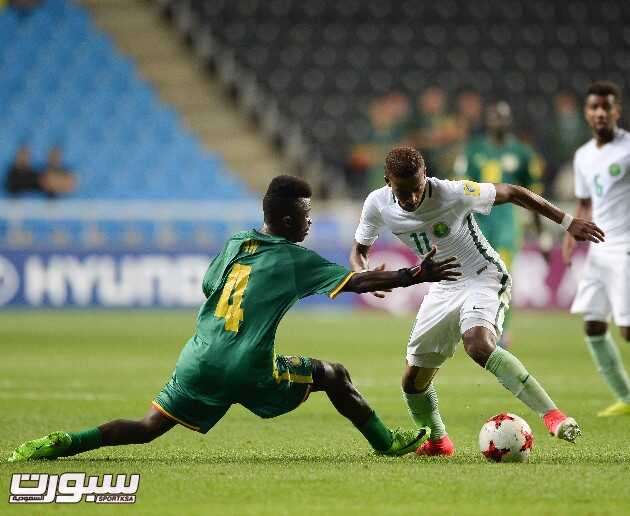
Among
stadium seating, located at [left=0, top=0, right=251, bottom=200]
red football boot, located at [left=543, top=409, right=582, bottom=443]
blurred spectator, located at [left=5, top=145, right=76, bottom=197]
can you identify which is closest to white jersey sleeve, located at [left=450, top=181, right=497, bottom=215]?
red football boot, located at [left=543, top=409, right=582, bottom=443]

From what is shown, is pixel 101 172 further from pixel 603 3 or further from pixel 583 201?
pixel 583 201

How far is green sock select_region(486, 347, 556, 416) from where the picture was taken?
21.1ft

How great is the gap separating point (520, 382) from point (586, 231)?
0.85m

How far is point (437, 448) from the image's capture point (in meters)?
6.88

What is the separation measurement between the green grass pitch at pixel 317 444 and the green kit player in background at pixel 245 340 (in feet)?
0.55

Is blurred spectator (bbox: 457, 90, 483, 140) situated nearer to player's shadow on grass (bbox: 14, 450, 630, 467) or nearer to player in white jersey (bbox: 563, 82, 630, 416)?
player in white jersey (bbox: 563, 82, 630, 416)

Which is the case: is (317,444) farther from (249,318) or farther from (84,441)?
(84,441)

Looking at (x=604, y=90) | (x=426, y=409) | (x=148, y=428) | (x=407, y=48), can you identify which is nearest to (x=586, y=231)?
(x=426, y=409)

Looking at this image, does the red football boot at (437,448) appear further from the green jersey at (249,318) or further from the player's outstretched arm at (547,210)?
the player's outstretched arm at (547,210)

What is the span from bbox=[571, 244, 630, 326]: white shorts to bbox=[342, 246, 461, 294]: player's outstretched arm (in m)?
3.40

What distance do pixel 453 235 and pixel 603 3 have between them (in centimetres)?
2088

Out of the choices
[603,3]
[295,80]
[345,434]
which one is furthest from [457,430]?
[603,3]

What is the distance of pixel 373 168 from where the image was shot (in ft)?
70.4

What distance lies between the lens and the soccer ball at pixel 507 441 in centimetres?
636
